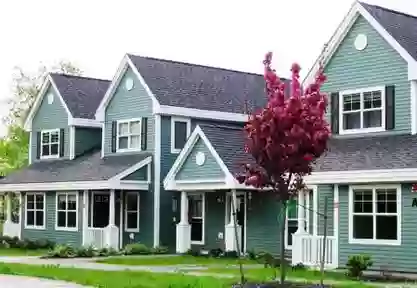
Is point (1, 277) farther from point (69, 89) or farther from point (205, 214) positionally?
point (69, 89)

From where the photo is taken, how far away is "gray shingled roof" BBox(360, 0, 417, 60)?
2555 centimetres

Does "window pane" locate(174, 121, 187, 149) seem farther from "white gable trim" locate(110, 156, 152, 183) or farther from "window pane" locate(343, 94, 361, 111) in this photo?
"window pane" locate(343, 94, 361, 111)

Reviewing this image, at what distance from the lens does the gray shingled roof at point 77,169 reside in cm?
3436

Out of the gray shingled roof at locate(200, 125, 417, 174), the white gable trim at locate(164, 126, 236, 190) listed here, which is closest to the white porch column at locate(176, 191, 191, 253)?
the white gable trim at locate(164, 126, 236, 190)

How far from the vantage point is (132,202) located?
35500 millimetres

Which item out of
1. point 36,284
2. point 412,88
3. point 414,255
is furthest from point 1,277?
point 412,88

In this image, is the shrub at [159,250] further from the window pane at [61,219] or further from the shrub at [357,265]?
the shrub at [357,265]

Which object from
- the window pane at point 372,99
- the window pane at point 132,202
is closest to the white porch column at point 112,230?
the window pane at point 132,202

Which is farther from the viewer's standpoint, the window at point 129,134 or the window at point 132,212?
the window at point 129,134

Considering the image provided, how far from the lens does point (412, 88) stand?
24953mm

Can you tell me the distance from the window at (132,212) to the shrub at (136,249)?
2457mm

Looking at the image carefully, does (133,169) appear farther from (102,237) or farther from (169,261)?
(169,261)

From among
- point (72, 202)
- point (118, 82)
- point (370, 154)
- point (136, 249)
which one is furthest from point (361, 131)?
point (72, 202)

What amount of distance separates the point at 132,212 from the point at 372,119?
13.0m
